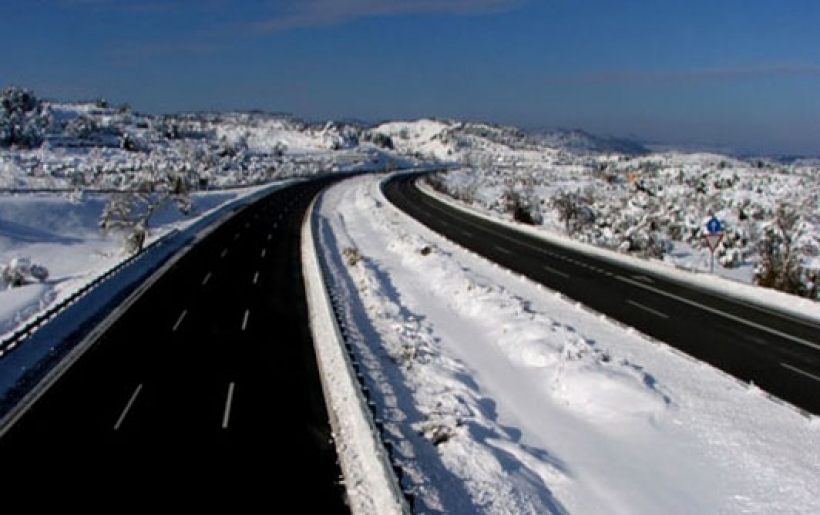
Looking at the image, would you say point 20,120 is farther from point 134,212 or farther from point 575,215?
point 575,215

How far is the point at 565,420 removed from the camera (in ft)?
46.3

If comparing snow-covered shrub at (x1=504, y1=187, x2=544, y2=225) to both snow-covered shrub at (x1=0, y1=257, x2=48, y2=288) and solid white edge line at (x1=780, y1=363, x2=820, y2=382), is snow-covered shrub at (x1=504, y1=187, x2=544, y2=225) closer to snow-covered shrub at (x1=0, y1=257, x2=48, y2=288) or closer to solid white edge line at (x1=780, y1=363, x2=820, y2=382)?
snow-covered shrub at (x1=0, y1=257, x2=48, y2=288)

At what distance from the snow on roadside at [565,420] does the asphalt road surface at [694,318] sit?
100cm

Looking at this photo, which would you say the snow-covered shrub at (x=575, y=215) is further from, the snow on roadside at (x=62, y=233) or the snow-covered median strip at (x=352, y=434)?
the snow-covered median strip at (x=352, y=434)

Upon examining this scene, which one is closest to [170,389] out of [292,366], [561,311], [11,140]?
[292,366]

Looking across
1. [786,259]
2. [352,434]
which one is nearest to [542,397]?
[352,434]

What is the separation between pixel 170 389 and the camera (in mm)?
15195

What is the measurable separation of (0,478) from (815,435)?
13.7m

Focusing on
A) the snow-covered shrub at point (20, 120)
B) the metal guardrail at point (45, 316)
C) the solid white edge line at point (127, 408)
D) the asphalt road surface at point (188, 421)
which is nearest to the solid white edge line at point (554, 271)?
the asphalt road surface at point (188, 421)

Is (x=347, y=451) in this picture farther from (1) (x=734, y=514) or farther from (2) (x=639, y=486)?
(1) (x=734, y=514)

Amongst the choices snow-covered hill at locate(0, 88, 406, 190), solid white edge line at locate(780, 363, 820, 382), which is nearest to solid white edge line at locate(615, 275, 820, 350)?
solid white edge line at locate(780, 363, 820, 382)

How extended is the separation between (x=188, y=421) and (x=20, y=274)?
26.0 m

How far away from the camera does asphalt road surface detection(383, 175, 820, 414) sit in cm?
1641

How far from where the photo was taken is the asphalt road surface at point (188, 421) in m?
10.5
